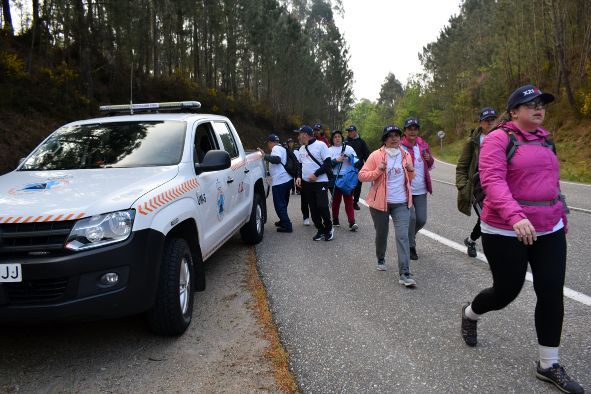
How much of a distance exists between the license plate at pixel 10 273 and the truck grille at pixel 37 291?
0.06 m

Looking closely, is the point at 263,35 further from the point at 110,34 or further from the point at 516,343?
the point at 516,343

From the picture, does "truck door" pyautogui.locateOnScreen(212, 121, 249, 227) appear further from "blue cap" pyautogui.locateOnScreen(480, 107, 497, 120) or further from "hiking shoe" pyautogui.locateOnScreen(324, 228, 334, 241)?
"blue cap" pyautogui.locateOnScreen(480, 107, 497, 120)

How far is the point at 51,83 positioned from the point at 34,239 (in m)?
16.2

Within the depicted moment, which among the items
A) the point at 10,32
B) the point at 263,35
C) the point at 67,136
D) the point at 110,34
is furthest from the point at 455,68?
the point at 67,136

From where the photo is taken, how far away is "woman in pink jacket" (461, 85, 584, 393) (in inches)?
116

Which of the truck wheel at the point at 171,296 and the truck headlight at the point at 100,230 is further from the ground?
the truck headlight at the point at 100,230

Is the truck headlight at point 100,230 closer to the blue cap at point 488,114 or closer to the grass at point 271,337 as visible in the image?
the grass at point 271,337

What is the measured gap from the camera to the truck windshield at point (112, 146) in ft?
Answer: 14.8

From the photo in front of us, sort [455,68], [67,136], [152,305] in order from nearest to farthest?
[152,305], [67,136], [455,68]

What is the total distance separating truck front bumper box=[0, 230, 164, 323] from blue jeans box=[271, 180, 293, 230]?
5.02m

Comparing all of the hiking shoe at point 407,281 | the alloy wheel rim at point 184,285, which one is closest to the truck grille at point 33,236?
the alloy wheel rim at point 184,285

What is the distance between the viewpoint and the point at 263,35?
4034cm

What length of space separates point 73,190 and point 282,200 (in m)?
5.07

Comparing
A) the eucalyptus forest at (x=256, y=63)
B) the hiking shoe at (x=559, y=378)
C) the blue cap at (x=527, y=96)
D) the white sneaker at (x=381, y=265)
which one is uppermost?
the eucalyptus forest at (x=256, y=63)
